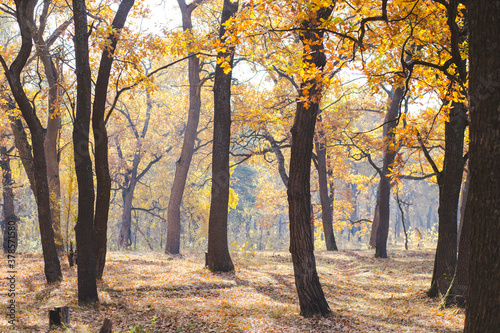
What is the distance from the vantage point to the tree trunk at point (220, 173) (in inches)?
451

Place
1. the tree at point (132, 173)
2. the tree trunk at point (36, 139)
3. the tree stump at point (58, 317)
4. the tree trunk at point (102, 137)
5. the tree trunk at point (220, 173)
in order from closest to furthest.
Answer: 1. the tree stump at point (58, 317)
2. the tree trunk at point (36, 139)
3. the tree trunk at point (102, 137)
4. the tree trunk at point (220, 173)
5. the tree at point (132, 173)

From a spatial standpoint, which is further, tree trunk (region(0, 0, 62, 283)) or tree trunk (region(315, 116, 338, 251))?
tree trunk (region(315, 116, 338, 251))

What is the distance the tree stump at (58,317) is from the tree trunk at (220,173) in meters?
6.02

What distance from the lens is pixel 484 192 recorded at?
3.09m

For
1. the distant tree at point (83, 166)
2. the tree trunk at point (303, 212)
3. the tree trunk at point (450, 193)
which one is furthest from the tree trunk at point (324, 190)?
the distant tree at point (83, 166)

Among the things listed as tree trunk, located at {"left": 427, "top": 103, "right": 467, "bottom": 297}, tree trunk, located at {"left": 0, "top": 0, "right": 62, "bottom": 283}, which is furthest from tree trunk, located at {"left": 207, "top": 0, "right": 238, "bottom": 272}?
tree trunk, located at {"left": 427, "top": 103, "right": 467, "bottom": 297}

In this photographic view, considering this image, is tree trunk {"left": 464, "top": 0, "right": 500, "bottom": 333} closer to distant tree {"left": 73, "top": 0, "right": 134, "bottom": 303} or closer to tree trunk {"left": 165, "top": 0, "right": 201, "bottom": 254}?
distant tree {"left": 73, "top": 0, "right": 134, "bottom": 303}

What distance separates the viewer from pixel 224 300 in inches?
330

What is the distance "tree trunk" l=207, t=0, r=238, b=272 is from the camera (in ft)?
37.6

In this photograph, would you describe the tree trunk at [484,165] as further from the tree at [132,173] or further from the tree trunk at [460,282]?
the tree at [132,173]

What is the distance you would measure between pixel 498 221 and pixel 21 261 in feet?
44.6

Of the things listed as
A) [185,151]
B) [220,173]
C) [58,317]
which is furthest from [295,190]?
[185,151]

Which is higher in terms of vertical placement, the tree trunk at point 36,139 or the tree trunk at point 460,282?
the tree trunk at point 36,139

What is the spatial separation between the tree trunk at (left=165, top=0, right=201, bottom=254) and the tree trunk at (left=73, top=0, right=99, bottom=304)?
980 cm
